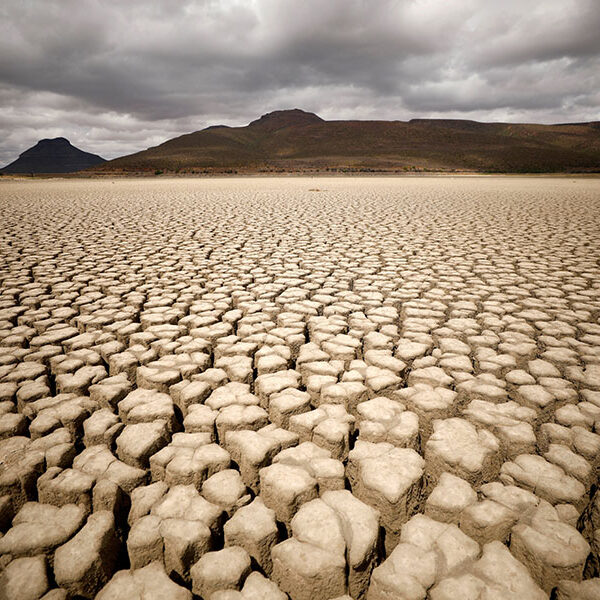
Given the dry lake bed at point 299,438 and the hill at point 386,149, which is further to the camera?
the hill at point 386,149

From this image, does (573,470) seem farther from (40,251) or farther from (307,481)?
(40,251)

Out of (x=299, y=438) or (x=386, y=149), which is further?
(x=386, y=149)

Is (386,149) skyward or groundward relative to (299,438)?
skyward

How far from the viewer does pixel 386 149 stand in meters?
50.2

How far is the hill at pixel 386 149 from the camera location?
42.1m

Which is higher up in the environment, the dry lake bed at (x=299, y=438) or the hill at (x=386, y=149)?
the hill at (x=386, y=149)

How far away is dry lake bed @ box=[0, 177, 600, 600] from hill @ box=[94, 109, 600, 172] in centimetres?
3706

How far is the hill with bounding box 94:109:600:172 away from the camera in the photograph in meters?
42.1

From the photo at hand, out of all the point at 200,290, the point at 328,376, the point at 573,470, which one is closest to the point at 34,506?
the point at 328,376

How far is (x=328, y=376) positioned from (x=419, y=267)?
198cm

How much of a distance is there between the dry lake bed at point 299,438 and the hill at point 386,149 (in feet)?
122

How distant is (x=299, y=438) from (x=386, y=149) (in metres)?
55.1

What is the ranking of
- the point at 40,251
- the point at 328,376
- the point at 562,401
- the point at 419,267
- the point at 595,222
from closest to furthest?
the point at 562,401
the point at 328,376
the point at 419,267
the point at 40,251
the point at 595,222

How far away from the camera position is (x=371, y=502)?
0.96 m
